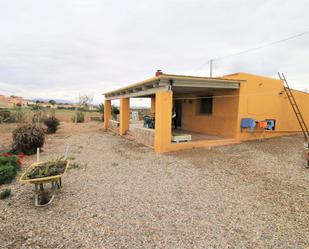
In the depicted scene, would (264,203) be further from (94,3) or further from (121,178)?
(94,3)

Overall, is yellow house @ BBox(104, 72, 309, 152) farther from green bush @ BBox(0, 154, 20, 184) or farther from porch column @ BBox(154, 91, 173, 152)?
green bush @ BBox(0, 154, 20, 184)

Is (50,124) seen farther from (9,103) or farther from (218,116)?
(9,103)

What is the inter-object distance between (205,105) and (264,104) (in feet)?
10.1

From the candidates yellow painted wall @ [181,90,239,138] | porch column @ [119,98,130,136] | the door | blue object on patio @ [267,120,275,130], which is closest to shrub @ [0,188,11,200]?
porch column @ [119,98,130,136]

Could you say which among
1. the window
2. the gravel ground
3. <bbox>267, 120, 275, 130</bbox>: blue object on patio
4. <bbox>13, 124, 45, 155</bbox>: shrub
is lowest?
the gravel ground

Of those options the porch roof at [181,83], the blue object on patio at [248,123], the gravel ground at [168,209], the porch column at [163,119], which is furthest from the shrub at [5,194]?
the blue object on patio at [248,123]

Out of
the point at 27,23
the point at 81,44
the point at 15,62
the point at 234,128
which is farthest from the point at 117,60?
the point at 234,128

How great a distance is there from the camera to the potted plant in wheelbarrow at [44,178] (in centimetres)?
316

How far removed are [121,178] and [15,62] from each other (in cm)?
1745

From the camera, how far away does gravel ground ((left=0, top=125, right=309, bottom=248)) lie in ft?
7.63

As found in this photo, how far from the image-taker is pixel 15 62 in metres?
15.5

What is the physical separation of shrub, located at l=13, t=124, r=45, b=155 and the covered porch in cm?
460

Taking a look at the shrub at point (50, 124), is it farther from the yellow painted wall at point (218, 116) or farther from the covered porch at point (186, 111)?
the yellow painted wall at point (218, 116)

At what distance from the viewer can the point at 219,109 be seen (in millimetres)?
9352
